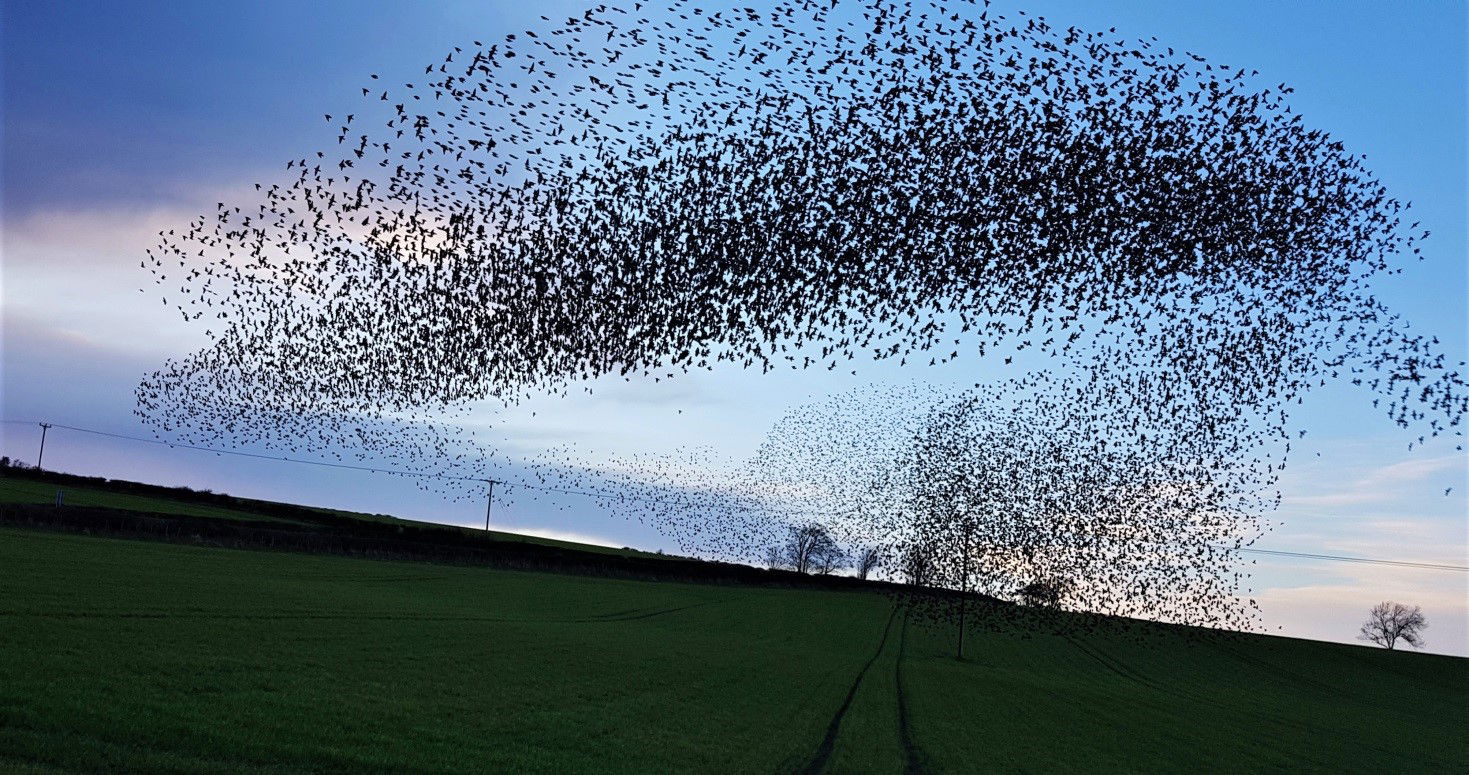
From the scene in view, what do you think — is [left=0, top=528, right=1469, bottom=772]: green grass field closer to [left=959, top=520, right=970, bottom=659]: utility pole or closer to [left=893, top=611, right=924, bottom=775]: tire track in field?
[left=893, top=611, right=924, bottom=775]: tire track in field

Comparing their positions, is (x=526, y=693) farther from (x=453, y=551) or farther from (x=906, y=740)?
(x=453, y=551)

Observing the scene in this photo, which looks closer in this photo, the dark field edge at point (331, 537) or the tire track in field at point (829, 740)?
the tire track in field at point (829, 740)

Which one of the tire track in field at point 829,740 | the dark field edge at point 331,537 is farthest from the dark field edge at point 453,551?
the tire track in field at point 829,740

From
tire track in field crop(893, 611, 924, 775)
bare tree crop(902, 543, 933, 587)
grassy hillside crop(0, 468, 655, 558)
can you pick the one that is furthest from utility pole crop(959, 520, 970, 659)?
grassy hillside crop(0, 468, 655, 558)

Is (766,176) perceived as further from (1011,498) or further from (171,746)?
(1011,498)

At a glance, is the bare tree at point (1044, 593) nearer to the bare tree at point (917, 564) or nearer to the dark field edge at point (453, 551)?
the dark field edge at point (453, 551)

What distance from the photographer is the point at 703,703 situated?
2619 cm

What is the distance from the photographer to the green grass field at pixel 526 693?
16625 millimetres

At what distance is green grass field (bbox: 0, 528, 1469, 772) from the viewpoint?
1662 cm

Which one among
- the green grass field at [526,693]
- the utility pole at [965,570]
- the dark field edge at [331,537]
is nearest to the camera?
the green grass field at [526,693]

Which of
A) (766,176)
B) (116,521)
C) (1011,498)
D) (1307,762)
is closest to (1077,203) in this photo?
(766,176)

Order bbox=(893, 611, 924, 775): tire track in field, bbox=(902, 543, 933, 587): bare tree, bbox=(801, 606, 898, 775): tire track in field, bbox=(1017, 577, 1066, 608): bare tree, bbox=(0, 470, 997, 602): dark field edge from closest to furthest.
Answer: bbox=(801, 606, 898, 775): tire track in field
bbox=(893, 611, 924, 775): tire track in field
bbox=(1017, 577, 1066, 608): bare tree
bbox=(902, 543, 933, 587): bare tree
bbox=(0, 470, 997, 602): dark field edge

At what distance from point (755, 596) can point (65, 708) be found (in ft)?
257

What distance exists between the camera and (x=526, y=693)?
23734mm
